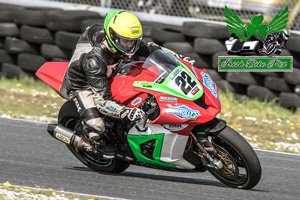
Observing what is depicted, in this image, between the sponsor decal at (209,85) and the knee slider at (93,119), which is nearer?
the sponsor decal at (209,85)

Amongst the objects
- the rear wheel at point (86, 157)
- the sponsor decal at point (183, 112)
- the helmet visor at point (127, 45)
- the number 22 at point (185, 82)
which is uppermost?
the helmet visor at point (127, 45)

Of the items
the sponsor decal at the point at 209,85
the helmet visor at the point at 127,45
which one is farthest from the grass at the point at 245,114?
the helmet visor at the point at 127,45

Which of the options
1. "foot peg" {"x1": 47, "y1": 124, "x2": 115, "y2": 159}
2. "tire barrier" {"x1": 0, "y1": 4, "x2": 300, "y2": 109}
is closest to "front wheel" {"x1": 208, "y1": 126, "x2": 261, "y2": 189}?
"foot peg" {"x1": 47, "y1": 124, "x2": 115, "y2": 159}

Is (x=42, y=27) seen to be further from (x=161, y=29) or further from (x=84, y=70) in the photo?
(x=84, y=70)

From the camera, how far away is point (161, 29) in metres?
9.73

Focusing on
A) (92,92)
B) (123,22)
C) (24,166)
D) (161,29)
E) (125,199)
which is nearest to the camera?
(125,199)

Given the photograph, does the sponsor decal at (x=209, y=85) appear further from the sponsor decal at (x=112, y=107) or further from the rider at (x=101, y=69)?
the sponsor decal at (x=112, y=107)

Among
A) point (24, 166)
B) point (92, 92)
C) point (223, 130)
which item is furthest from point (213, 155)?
point (24, 166)

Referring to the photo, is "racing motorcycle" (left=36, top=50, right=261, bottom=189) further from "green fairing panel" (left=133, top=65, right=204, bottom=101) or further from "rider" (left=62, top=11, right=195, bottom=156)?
"rider" (left=62, top=11, right=195, bottom=156)

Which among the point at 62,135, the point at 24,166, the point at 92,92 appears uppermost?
the point at 92,92

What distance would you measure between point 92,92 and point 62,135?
1.89ft

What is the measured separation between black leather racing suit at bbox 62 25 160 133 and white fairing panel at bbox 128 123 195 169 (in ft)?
1.17

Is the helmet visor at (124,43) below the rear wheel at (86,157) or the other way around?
the other way around

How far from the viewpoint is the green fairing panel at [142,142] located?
16.7 ft
